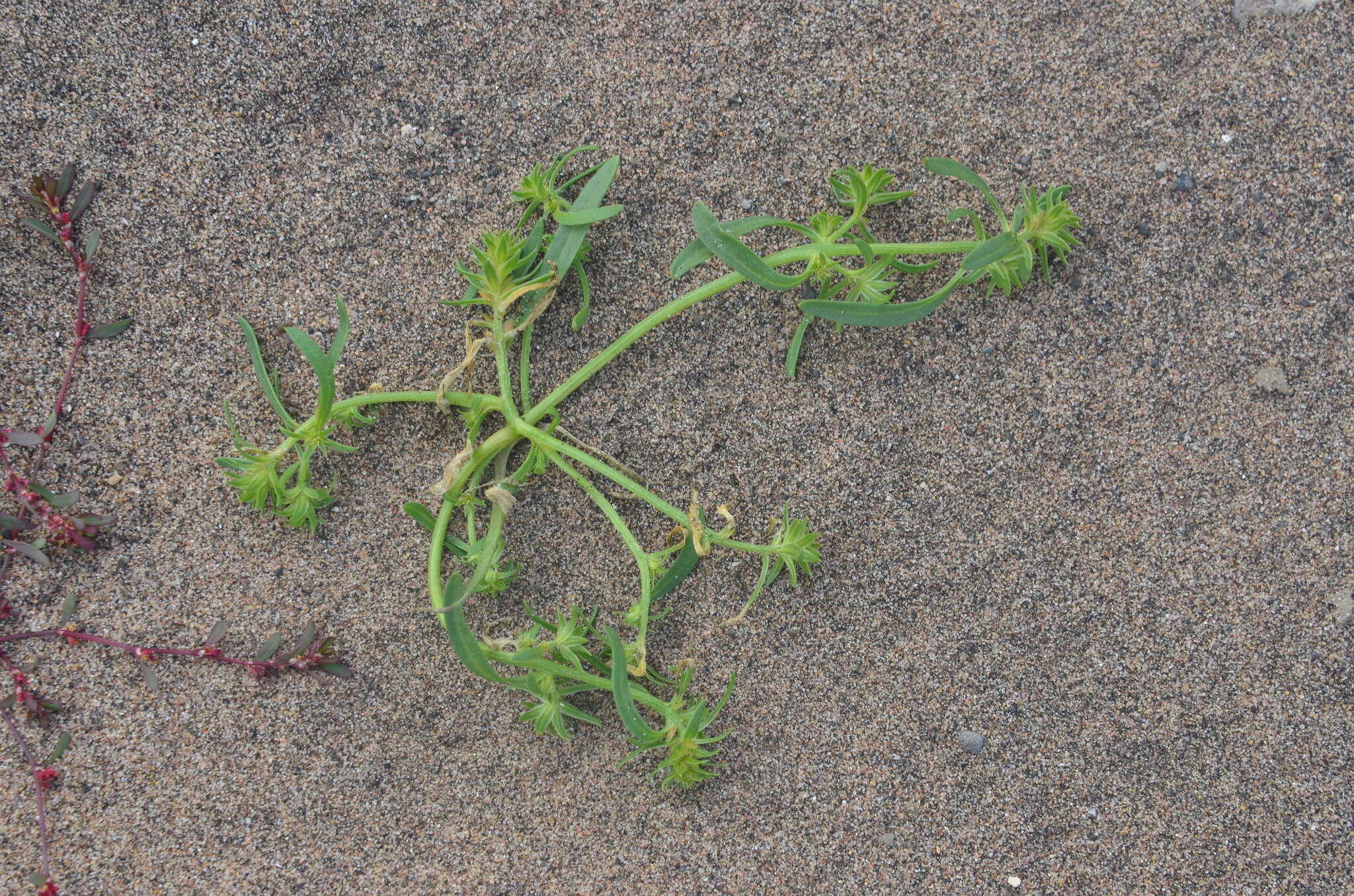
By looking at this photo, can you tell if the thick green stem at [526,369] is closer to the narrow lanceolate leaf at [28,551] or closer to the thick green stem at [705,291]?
the thick green stem at [705,291]

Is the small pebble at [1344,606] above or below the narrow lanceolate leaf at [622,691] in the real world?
below

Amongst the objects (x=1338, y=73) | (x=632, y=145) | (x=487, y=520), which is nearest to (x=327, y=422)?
(x=487, y=520)

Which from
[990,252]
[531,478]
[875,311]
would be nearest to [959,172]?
[990,252]

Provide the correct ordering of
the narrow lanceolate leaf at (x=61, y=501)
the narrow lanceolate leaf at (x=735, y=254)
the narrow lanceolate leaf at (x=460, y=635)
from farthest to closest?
the narrow lanceolate leaf at (x=61, y=501) < the narrow lanceolate leaf at (x=735, y=254) < the narrow lanceolate leaf at (x=460, y=635)

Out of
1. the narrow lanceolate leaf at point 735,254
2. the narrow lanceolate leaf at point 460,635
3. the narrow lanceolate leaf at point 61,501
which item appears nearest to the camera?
the narrow lanceolate leaf at point 460,635

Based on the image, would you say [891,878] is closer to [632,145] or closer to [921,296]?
[921,296]

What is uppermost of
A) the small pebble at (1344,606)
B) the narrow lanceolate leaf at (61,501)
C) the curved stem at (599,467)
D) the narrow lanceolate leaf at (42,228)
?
the narrow lanceolate leaf at (42,228)

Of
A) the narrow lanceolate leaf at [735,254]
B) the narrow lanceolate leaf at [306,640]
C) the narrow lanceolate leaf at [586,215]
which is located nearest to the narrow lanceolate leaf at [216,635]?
the narrow lanceolate leaf at [306,640]

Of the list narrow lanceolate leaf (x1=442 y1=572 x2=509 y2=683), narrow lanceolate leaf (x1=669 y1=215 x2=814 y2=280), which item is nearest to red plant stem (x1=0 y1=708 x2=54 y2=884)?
narrow lanceolate leaf (x1=442 y1=572 x2=509 y2=683)

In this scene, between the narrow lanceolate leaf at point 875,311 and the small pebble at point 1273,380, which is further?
the small pebble at point 1273,380
